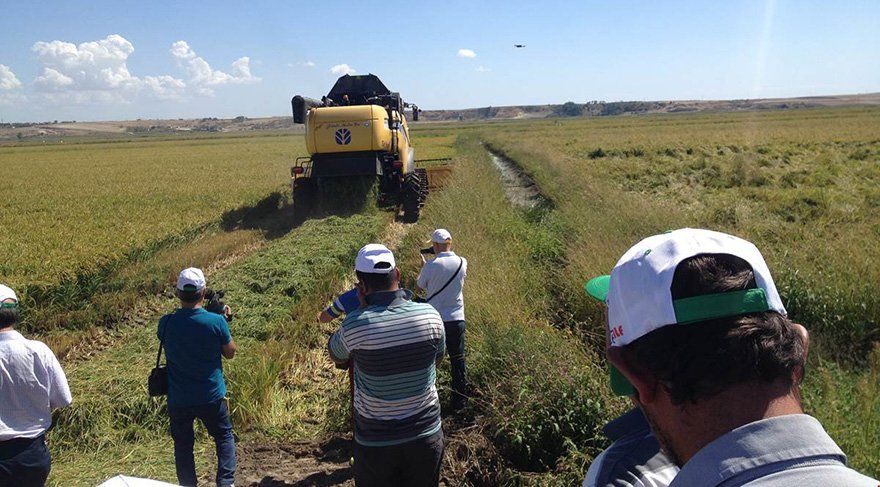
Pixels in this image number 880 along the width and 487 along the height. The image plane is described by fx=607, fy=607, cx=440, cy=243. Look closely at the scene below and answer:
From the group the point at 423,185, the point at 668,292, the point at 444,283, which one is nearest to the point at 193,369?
the point at 444,283

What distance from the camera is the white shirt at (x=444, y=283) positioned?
511 cm

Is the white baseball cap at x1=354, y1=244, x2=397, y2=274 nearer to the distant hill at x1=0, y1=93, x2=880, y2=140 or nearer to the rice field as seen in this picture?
the rice field

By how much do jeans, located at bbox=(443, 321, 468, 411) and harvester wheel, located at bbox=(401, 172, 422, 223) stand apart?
9676 millimetres

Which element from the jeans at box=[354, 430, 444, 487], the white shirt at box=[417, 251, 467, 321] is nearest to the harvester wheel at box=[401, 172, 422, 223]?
the white shirt at box=[417, 251, 467, 321]

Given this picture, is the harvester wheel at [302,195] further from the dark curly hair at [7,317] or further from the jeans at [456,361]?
the dark curly hair at [7,317]

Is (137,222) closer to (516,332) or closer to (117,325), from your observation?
(117,325)

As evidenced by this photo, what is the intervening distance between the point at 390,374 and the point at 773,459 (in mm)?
2382

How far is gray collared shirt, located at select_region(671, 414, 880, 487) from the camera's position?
93cm

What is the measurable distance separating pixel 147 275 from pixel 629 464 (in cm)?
944

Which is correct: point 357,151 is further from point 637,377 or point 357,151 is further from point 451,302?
point 637,377

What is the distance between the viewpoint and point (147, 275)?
30.9ft

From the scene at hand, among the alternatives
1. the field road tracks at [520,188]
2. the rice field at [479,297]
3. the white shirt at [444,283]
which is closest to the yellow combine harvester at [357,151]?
the rice field at [479,297]

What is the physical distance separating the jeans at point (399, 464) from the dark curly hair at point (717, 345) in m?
2.33

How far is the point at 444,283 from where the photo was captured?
5113 mm
